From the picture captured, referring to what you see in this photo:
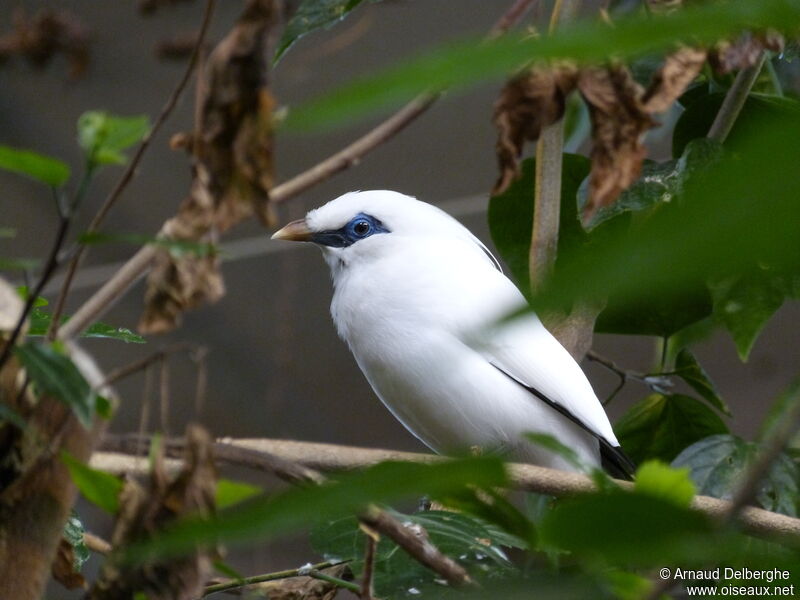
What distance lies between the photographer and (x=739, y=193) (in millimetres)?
275

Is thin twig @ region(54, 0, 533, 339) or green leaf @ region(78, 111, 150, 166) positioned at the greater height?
green leaf @ region(78, 111, 150, 166)

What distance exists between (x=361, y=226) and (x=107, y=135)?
1.43m

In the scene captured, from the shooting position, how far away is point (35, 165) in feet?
1.87

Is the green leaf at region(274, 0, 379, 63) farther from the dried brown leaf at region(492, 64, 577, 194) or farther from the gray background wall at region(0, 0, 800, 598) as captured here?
the gray background wall at region(0, 0, 800, 598)

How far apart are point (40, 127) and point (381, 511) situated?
12.0 ft

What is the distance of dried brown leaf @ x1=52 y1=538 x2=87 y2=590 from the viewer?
0.93 meters

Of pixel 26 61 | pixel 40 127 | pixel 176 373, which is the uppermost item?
pixel 26 61

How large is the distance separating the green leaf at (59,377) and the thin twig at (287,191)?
0.25 ft

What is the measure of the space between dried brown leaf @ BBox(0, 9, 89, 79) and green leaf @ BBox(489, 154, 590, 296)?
2219 mm

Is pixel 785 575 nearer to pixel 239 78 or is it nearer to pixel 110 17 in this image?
pixel 239 78

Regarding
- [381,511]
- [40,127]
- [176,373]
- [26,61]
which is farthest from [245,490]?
[176,373]

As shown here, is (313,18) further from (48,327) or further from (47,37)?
(47,37)

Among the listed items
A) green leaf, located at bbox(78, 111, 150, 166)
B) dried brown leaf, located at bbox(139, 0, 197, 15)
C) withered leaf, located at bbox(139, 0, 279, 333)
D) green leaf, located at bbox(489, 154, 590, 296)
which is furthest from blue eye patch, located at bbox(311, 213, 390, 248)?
dried brown leaf, located at bbox(139, 0, 197, 15)

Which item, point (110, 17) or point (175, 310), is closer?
point (175, 310)
